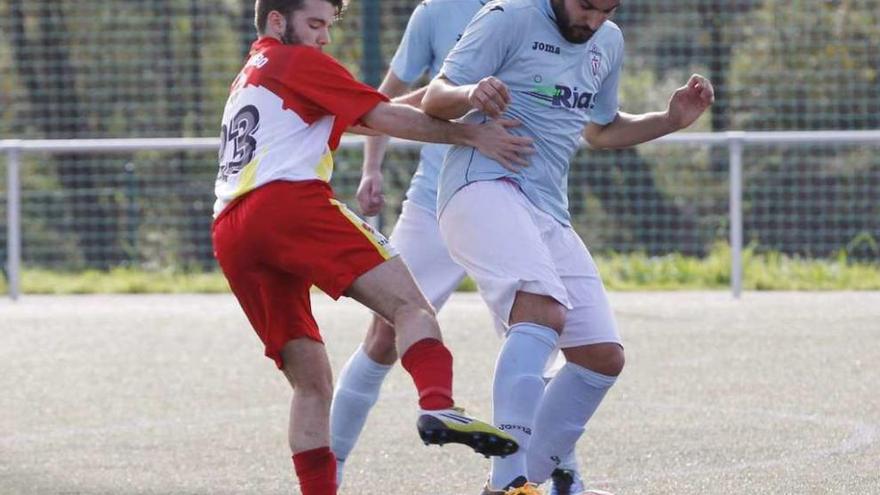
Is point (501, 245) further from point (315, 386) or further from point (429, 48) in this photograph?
point (429, 48)

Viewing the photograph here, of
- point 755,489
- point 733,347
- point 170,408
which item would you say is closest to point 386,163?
point 733,347

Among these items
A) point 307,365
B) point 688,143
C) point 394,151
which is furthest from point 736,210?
point 307,365

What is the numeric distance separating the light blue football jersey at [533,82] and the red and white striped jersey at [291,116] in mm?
359

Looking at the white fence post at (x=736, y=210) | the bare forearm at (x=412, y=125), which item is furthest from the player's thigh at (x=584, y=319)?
the white fence post at (x=736, y=210)

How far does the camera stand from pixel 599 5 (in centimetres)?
473

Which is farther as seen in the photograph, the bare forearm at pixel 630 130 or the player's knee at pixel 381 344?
the player's knee at pixel 381 344

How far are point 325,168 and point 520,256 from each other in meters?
0.58

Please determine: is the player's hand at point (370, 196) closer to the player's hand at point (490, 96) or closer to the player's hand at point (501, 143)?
the player's hand at point (501, 143)

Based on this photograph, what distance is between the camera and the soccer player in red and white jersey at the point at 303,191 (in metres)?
4.48

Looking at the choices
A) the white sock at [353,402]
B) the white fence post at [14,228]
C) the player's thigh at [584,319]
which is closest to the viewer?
the player's thigh at [584,319]

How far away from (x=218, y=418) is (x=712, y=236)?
8368 millimetres

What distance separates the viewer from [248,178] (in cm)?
455

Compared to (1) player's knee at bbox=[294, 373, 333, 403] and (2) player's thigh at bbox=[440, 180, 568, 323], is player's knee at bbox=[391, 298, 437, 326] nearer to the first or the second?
(2) player's thigh at bbox=[440, 180, 568, 323]

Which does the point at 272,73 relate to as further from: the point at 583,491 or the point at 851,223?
the point at 851,223
